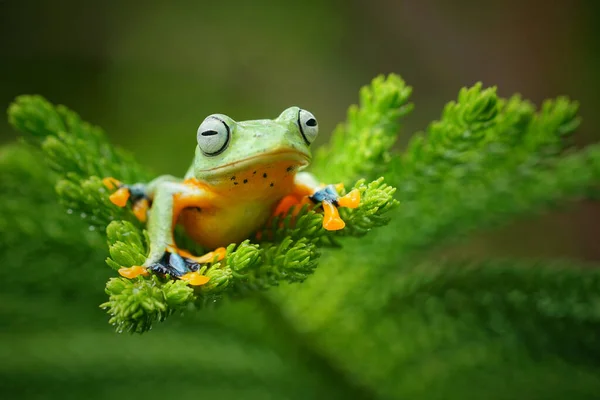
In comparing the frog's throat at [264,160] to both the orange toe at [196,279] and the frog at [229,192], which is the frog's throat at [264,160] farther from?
the orange toe at [196,279]

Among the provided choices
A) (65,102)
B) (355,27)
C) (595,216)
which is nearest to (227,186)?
(65,102)

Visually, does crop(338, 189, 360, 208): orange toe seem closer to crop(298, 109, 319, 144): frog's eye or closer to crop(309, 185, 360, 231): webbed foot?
crop(309, 185, 360, 231): webbed foot

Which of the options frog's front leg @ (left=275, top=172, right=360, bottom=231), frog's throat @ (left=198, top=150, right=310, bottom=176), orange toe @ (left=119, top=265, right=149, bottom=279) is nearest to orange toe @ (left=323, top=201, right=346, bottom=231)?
frog's front leg @ (left=275, top=172, right=360, bottom=231)

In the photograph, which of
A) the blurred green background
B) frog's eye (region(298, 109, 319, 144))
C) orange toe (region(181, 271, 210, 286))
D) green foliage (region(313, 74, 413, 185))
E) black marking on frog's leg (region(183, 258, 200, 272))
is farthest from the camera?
the blurred green background

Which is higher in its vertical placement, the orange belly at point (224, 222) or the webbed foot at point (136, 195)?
the webbed foot at point (136, 195)

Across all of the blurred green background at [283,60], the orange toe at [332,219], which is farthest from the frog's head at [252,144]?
the blurred green background at [283,60]

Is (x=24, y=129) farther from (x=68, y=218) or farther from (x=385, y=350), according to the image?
(x=385, y=350)

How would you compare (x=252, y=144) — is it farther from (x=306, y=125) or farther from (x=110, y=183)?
(x=110, y=183)
